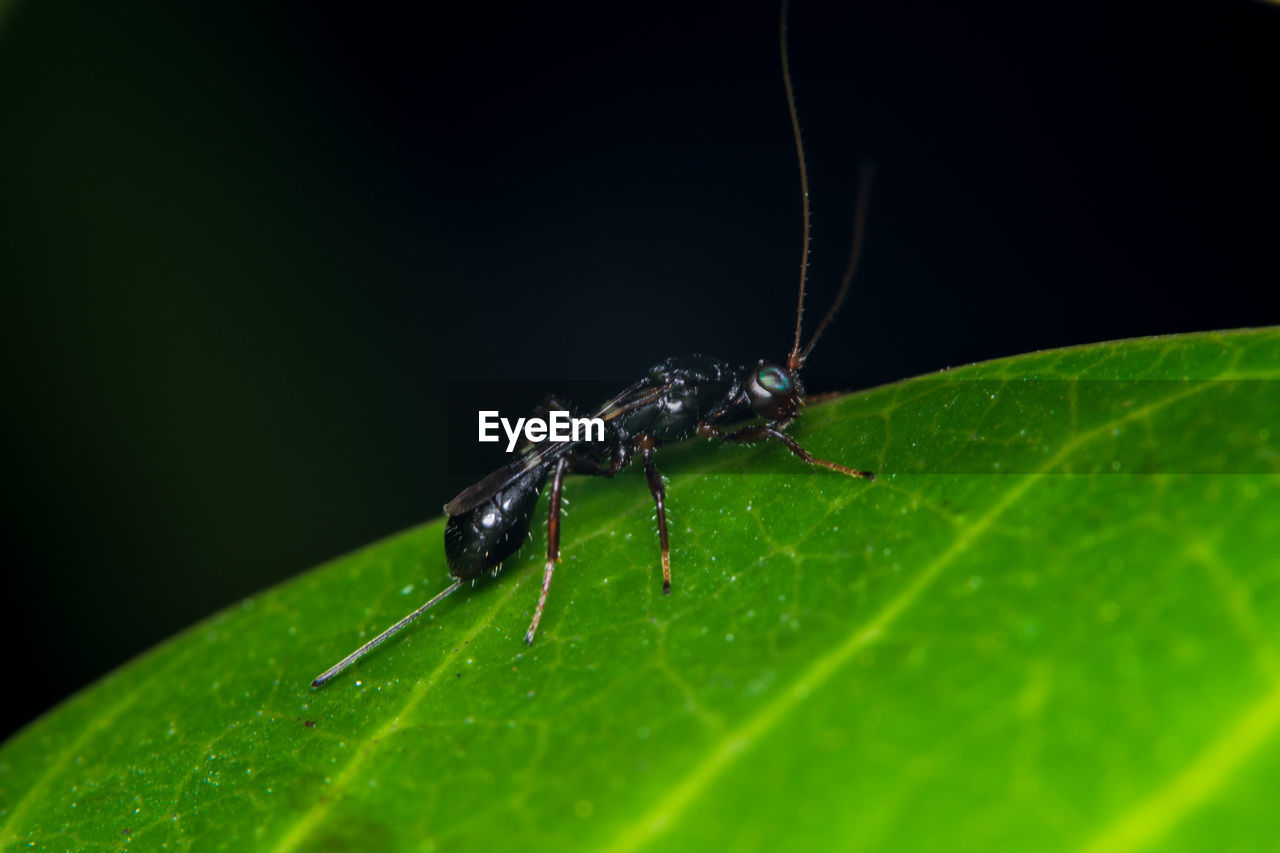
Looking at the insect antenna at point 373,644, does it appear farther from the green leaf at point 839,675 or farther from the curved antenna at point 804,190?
the curved antenna at point 804,190

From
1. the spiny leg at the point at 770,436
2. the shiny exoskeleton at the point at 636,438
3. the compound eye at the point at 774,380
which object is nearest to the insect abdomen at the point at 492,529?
the shiny exoskeleton at the point at 636,438

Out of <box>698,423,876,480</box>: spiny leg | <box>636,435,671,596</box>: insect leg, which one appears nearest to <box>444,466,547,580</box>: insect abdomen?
<box>636,435,671,596</box>: insect leg

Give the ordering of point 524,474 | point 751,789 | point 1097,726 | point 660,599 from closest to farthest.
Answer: point 1097,726 < point 751,789 < point 660,599 < point 524,474

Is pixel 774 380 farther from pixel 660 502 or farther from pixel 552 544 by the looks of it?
pixel 552 544

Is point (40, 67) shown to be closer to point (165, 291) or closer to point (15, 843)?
point (165, 291)

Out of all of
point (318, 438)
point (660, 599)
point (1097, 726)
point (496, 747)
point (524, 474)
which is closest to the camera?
point (1097, 726)

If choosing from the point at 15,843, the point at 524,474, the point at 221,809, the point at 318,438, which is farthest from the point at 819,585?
the point at 318,438

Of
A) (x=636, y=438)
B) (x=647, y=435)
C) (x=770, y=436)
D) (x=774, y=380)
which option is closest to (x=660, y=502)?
(x=770, y=436)

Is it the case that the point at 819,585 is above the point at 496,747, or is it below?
above
